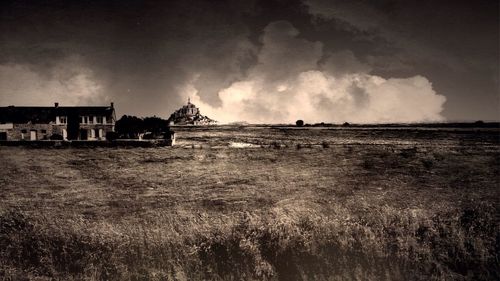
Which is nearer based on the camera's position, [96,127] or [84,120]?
[96,127]

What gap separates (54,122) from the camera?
1122 inches

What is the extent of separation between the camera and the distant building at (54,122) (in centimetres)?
2680

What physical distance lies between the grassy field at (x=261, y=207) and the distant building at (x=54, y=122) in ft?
31.4

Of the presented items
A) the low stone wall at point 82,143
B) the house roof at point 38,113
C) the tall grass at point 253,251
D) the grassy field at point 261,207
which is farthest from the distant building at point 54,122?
the tall grass at point 253,251

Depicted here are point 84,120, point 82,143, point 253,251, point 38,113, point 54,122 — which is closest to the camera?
point 253,251

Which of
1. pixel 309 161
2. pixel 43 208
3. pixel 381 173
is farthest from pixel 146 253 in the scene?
pixel 381 173

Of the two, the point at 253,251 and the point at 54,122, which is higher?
the point at 54,122

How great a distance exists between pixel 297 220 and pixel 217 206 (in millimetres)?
4616

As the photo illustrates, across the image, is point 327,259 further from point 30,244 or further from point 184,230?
point 30,244

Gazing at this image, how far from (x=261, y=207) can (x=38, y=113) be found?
23.3 metres

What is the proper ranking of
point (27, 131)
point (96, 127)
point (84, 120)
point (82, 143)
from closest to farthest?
1. point (82, 143)
2. point (27, 131)
3. point (96, 127)
4. point (84, 120)

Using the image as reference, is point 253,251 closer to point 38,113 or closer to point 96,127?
point 96,127

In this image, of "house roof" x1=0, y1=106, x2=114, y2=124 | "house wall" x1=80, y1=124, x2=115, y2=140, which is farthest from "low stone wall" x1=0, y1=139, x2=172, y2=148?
"house wall" x1=80, y1=124, x2=115, y2=140

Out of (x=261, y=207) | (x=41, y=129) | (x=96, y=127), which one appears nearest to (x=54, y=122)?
(x=41, y=129)
